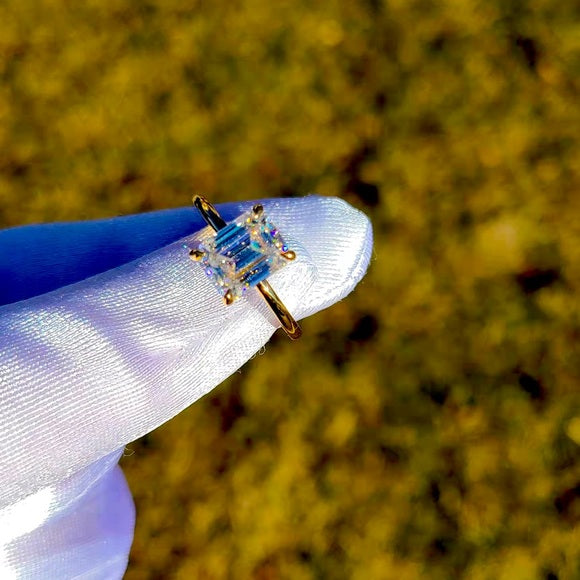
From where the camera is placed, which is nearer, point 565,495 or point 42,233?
point 42,233

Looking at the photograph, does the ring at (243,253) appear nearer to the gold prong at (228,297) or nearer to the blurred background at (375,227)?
the gold prong at (228,297)

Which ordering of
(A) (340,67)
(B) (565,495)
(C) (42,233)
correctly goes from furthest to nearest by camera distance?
(A) (340,67), (B) (565,495), (C) (42,233)

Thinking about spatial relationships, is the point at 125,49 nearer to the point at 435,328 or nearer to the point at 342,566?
the point at 435,328

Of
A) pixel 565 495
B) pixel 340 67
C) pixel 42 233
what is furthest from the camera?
pixel 340 67

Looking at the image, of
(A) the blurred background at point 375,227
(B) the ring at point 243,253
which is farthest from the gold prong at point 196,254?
(A) the blurred background at point 375,227

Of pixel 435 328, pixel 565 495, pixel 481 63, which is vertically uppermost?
pixel 481 63

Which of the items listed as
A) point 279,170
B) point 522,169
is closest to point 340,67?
point 279,170

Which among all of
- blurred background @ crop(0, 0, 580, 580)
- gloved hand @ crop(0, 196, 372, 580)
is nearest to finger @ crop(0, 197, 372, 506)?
gloved hand @ crop(0, 196, 372, 580)

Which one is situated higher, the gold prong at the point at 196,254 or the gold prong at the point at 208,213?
the gold prong at the point at 208,213
